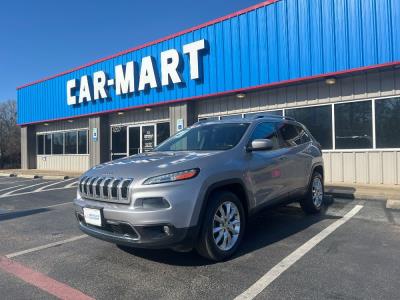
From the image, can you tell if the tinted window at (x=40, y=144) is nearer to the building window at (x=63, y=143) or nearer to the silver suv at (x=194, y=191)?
the building window at (x=63, y=143)

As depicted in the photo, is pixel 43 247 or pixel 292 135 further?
pixel 292 135

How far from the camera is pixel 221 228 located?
4473 millimetres

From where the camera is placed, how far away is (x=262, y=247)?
5.02 metres

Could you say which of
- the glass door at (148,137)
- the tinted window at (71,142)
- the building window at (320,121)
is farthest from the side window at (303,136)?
the tinted window at (71,142)

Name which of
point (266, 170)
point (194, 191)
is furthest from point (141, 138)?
point (194, 191)

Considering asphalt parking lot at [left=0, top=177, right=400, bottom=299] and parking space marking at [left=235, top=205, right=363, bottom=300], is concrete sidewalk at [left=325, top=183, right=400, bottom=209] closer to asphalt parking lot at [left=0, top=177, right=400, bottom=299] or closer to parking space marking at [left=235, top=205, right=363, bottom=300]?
asphalt parking lot at [left=0, top=177, right=400, bottom=299]

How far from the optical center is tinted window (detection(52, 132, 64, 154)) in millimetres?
22266

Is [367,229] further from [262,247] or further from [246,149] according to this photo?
[246,149]

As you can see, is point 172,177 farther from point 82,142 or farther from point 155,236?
point 82,142

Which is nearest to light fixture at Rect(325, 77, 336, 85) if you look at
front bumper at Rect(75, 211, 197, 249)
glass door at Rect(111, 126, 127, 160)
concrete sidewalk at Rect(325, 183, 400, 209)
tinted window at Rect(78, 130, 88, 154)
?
concrete sidewalk at Rect(325, 183, 400, 209)

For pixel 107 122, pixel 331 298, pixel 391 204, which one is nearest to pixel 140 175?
pixel 331 298

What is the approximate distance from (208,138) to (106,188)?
71.0 inches

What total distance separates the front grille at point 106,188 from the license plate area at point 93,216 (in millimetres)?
→ 145

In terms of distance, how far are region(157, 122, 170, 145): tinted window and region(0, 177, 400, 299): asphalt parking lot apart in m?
9.62
